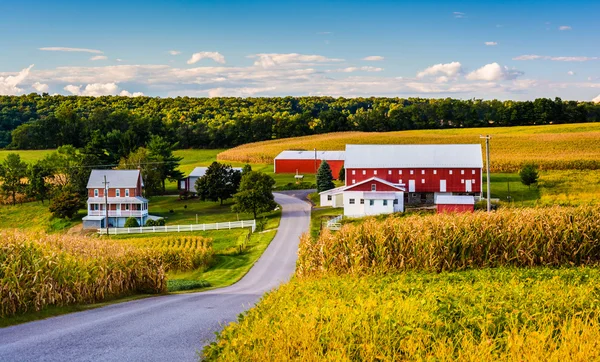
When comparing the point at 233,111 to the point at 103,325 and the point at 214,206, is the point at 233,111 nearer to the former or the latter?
the point at 214,206

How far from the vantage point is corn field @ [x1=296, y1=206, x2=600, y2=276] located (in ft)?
59.9

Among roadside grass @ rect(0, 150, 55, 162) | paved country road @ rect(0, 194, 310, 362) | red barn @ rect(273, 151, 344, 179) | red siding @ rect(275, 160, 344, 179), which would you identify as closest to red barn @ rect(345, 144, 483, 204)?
red barn @ rect(273, 151, 344, 179)

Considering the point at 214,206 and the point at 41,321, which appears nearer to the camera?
the point at 41,321

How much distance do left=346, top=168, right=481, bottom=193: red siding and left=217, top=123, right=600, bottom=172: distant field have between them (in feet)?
56.5

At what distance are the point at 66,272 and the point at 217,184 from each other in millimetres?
45533

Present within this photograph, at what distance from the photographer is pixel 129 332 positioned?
12766 millimetres

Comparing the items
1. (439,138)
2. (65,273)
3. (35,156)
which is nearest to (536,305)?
(65,273)

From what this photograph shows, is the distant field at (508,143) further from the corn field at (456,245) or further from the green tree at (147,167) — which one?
the corn field at (456,245)

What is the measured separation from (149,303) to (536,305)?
1021cm

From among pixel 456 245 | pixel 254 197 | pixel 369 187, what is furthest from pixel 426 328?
pixel 254 197

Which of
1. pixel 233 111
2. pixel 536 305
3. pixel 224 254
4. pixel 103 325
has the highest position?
pixel 233 111

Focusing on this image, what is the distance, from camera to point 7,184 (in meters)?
70.4

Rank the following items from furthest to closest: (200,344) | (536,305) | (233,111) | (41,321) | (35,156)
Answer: (233,111) → (35,156) → (41,321) → (200,344) → (536,305)

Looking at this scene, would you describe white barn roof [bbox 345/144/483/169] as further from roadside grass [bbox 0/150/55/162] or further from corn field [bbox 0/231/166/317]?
roadside grass [bbox 0/150/55/162]
